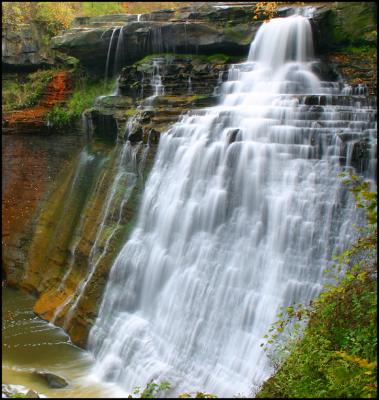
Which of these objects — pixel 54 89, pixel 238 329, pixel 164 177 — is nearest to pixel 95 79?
pixel 54 89

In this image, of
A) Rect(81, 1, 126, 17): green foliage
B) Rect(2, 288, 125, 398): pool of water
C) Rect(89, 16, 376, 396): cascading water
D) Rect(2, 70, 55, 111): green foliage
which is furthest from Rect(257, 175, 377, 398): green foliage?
Rect(81, 1, 126, 17): green foliage

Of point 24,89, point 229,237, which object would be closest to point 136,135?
point 229,237

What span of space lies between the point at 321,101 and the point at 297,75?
252 cm

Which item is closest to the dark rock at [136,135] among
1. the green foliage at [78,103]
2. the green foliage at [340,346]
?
the green foliage at [78,103]

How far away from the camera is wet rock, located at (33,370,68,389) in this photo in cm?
949

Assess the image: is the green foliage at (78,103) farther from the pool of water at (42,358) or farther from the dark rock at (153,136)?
the pool of water at (42,358)

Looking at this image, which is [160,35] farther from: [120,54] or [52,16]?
[52,16]

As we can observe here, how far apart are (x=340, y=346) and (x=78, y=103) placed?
44.8 feet

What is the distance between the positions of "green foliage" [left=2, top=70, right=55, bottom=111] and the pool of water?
26.8 ft

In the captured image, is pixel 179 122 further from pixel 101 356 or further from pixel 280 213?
pixel 101 356

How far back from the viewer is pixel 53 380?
9570 mm

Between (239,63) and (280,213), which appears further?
(239,63)

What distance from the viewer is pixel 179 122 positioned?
1283cm

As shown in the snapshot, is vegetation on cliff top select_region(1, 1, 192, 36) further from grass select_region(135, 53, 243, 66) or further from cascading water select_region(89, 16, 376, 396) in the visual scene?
cascading water select_region(89, 16, 376, 396)
